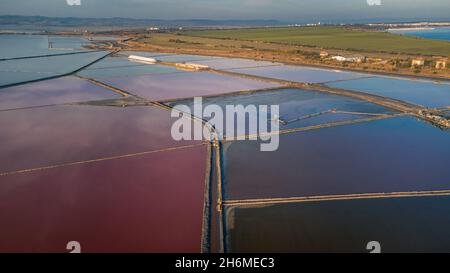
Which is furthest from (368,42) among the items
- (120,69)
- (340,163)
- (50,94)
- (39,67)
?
(340,163)

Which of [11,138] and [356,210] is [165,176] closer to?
[356,210]

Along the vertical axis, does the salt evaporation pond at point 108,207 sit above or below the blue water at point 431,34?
below

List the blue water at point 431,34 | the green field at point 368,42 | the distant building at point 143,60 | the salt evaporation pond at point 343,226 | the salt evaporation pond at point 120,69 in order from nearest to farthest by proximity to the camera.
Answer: the salt evaporation pond at point 343,226 → the salt evaporation pond at point 120,69 → the distant building at point 143,60 → the green field at point 368,42 → the blue water at point 431,34

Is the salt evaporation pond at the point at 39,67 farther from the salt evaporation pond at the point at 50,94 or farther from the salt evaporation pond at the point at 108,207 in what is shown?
the salt evaporation pond at the point at 108,207

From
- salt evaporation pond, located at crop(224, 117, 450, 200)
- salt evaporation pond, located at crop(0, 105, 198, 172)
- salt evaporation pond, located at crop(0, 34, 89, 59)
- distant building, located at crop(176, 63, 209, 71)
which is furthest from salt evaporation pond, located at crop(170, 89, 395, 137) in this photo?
salt evaporation pond, located at crop(0, 34, 89, 59)

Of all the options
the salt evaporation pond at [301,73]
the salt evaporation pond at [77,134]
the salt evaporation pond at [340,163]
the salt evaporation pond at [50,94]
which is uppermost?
the salt evaporation pond at [301,73]

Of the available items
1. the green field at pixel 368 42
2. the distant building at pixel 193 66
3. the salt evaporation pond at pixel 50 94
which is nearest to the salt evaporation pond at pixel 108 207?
the salt evaporation pond at pixel 50 94
